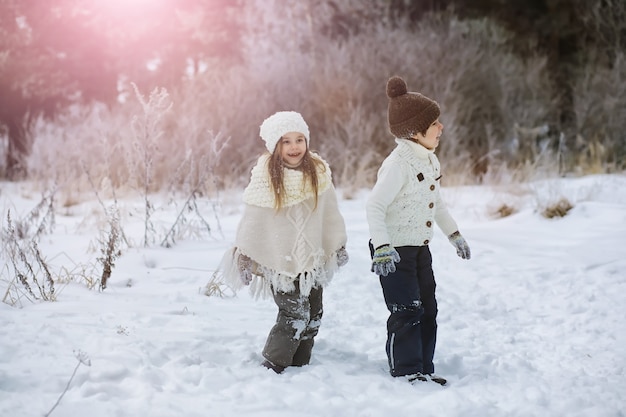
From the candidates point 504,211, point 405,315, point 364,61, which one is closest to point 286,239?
point 405,315

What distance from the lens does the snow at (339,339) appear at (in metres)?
2.69

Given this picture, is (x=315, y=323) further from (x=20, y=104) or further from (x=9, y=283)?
(x=20, y=104)

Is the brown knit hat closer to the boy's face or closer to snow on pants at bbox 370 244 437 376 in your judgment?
the boy's face

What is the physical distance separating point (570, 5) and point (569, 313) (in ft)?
44.8

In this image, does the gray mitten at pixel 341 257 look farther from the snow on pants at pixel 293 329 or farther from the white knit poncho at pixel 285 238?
the snow on pants at pixel 293 329

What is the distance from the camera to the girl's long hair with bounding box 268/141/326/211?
10.4 feet

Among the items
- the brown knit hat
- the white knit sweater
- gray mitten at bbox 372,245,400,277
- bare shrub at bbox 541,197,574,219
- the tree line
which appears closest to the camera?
gray mitten at bbox 372,245,400,277

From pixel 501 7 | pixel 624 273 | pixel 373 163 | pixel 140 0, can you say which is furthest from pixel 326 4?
pixel 624 273

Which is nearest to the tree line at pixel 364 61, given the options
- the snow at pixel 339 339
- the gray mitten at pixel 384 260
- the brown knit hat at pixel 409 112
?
the snow at pixel 339 339

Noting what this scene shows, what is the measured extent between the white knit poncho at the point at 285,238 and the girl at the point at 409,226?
288mm

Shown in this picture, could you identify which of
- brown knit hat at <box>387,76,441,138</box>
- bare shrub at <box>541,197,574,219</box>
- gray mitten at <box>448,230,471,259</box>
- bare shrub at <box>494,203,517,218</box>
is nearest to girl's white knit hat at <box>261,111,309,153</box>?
brown knit hat at <box>387,76,441,138</box>

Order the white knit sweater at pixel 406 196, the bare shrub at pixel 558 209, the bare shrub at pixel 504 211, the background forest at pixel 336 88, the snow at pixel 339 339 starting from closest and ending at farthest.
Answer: the snow at pixel 339 339, the white knit sweater at pixel 406 196, the bare shrub at pixel 558 209, the bare shrub at pixel 504 211, the background forest at pixel 336 88

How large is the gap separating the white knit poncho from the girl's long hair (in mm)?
23

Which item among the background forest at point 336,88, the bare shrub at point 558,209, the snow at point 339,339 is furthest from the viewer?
the background forest at point 336,88
